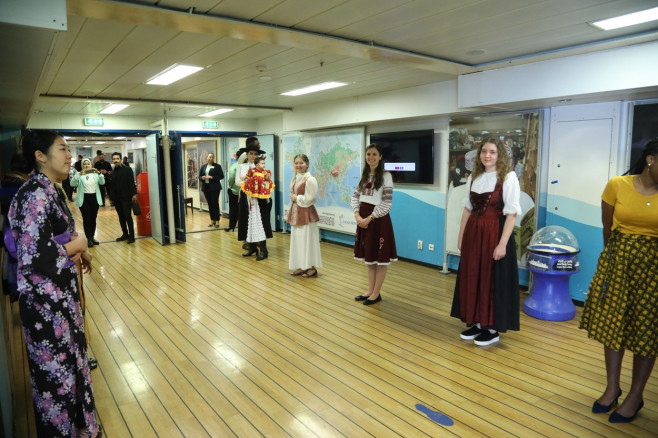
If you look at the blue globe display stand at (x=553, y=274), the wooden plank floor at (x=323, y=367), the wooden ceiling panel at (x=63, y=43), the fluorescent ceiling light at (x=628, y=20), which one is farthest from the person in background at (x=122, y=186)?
the fluorescent ceiling light at (x=628, y=20)

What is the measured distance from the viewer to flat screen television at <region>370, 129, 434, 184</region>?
6188 mm

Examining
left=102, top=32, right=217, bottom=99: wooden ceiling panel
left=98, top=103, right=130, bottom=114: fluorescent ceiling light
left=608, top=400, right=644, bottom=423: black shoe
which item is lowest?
left=608, top=400, right=644, bottom=423: black shoe

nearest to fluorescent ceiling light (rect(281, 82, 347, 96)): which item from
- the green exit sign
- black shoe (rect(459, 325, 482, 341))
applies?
black shoe (rect(459, 325, 482, 341))

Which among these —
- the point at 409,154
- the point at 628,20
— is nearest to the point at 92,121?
the point at 409,154

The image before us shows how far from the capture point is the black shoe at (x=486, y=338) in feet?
11.9

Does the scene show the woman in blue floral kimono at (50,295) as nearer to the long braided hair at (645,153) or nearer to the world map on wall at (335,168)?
the long braided hair at (645,153)

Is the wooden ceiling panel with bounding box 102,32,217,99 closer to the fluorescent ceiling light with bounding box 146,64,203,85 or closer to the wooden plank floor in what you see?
the fluorescent ceiling light with bounding box 146,64,203,85

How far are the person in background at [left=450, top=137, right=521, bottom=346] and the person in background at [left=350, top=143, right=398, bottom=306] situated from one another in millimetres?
979

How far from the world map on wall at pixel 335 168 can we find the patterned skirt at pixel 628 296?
16.1ft

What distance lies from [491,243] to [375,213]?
4.17ft

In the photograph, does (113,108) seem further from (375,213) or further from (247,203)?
(375,213)

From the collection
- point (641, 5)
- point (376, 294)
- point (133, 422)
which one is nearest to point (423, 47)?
point (641, 5)

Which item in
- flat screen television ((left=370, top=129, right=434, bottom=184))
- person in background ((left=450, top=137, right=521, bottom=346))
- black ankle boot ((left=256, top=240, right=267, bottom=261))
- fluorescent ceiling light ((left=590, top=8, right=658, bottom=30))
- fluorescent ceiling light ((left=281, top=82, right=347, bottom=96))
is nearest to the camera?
fluorescent ceiling light ((left=590, top=8, right=658, bottom=30))

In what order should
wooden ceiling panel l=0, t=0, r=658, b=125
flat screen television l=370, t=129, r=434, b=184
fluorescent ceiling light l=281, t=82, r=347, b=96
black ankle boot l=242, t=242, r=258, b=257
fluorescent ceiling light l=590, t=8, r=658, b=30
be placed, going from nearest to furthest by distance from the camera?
wooden ceiling panel l=0, t=0, r=658, b=125, fluorescent ceiling light l=590, t=8, r=658, b=30, fluorescent ceiling light l=281, t=82, r=347, b=96, flat screen television l=370, t=129, r=434, b=184, black ankle boot l=242, t=242, r=258, b=257
